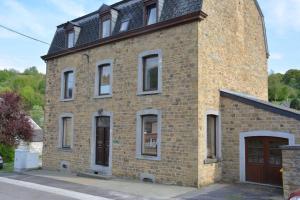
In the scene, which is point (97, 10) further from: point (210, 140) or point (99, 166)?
point (210, 140)

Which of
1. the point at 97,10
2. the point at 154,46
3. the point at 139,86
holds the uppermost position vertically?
the point at 97,10

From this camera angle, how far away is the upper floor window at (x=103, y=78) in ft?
54.7

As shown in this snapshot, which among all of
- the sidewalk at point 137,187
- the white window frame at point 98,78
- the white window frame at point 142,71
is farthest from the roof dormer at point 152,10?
the sidewalk at point 137,187

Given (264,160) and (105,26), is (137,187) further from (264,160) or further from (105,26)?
(105,26)

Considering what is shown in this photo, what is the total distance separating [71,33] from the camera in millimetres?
19375

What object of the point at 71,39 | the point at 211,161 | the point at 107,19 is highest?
the point at 107,19

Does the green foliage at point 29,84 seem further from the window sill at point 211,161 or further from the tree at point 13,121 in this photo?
the window sill at point 211,161

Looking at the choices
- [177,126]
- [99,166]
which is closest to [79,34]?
[99,166]

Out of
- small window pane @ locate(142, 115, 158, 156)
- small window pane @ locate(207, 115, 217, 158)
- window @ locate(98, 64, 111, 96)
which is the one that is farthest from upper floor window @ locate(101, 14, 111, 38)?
small window pane @ locate(207, 115, 217, 158)

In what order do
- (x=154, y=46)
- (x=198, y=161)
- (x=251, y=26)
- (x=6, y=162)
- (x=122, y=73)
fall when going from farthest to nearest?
(x=6, y=162) → (x=251, y=26) → (x=122, y=73) → (x=154, y=46) → (x=198, y=161)

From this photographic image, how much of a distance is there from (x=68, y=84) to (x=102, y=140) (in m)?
4.56

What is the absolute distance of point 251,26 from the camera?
56.7 feet

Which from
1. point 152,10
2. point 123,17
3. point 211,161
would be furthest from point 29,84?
point 211,161

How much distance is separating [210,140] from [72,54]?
952 cm
